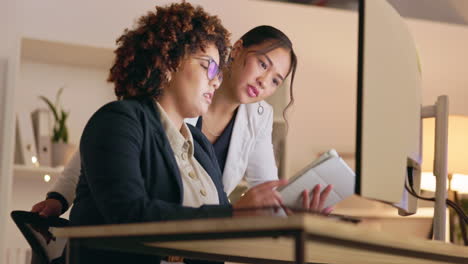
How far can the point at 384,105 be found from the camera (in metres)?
1.67

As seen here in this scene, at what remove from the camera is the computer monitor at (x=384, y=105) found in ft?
5.12

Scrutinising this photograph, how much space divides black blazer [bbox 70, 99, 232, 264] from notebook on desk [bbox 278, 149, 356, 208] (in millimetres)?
144

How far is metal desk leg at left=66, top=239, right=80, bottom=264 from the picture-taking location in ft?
5.20

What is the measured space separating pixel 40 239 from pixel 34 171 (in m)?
1.89

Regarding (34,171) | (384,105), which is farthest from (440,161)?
(34,171)

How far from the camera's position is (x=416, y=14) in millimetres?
5441

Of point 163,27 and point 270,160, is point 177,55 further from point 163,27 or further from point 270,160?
point 270,160

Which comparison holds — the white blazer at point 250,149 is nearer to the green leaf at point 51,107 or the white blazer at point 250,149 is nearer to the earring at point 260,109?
the earring at point 260,109

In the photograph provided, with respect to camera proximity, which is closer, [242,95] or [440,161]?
[440,161]

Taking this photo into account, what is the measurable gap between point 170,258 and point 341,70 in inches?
118

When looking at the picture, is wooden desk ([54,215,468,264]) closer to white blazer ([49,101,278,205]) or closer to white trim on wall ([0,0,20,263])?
white blazer ([49,101,278,205])

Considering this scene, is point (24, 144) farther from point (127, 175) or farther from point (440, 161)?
point (127, 175)

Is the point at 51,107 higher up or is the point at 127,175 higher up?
the point at 51,107

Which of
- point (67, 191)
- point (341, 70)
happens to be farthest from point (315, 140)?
point (67, 191)
